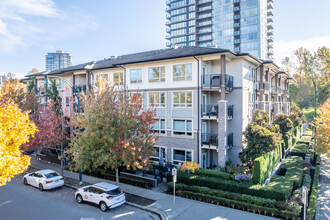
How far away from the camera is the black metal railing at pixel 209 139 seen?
20891 millimetres

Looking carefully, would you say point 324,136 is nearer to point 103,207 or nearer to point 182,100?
point 182,100

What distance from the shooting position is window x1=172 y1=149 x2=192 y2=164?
2189 centimetres

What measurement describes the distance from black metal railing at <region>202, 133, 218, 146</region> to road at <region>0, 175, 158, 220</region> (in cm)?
930

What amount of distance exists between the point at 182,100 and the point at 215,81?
359 cm

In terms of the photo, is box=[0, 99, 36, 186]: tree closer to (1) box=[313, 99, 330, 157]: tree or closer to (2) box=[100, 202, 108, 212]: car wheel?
(2) box=[100, 202, 108, 212]: car wheel

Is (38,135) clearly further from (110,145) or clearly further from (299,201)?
(299,201)

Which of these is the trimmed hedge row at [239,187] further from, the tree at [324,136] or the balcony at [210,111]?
the tree at [324,136]

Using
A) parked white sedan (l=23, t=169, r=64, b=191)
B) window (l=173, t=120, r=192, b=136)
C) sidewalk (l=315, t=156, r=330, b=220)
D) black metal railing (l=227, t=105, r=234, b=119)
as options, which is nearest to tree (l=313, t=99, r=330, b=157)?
sidewalk (l=315, t=156, r=330, b=220)

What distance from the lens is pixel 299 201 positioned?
47.2 ft

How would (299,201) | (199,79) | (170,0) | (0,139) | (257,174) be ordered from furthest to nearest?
(170,0), (199,79), (257,174), (299,201), (0,139)

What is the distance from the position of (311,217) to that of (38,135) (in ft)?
72.2

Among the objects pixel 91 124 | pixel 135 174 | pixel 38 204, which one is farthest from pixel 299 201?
pixel 38 204

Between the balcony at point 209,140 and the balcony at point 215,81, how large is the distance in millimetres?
4538

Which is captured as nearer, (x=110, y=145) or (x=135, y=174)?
(x=110, y=145)
